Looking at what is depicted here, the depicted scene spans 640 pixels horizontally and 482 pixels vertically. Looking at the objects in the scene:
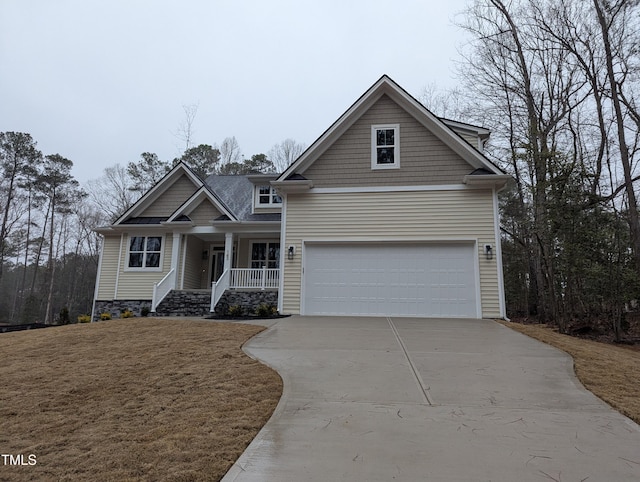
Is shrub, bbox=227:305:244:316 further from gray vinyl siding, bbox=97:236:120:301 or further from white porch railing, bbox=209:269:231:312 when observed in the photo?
gray vinyl siding, bbox=97:236:120:301

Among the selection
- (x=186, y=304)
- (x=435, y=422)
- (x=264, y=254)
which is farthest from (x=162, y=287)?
(x=435, y=422)

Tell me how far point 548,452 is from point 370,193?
9.27 meters

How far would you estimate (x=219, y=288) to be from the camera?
13.0 m

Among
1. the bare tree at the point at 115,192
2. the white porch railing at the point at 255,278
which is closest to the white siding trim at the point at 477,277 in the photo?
the white porch railing at the point at 255,278

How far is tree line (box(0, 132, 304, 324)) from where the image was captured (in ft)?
93.0

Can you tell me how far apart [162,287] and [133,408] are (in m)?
10.5

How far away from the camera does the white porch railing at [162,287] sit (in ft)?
42.9

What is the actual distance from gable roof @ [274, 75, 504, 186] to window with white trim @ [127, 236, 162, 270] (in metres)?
6.89

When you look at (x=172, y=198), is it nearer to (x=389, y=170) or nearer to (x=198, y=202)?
(x=198, y=202)

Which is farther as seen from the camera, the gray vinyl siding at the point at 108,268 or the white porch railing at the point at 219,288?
the gray vinyl siding at the point at 108,268

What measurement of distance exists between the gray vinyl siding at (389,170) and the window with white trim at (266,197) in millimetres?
4256

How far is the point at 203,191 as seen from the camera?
14.7m

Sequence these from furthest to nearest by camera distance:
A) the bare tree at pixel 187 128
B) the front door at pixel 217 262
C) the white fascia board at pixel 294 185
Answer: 1. the bare tree at pixel 187 128
2. the front door at pixel 217 262
3. the white fascia board at pixel 294 185

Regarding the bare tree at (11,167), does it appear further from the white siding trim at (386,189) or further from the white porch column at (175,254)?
the white siding trim at (386,189)
